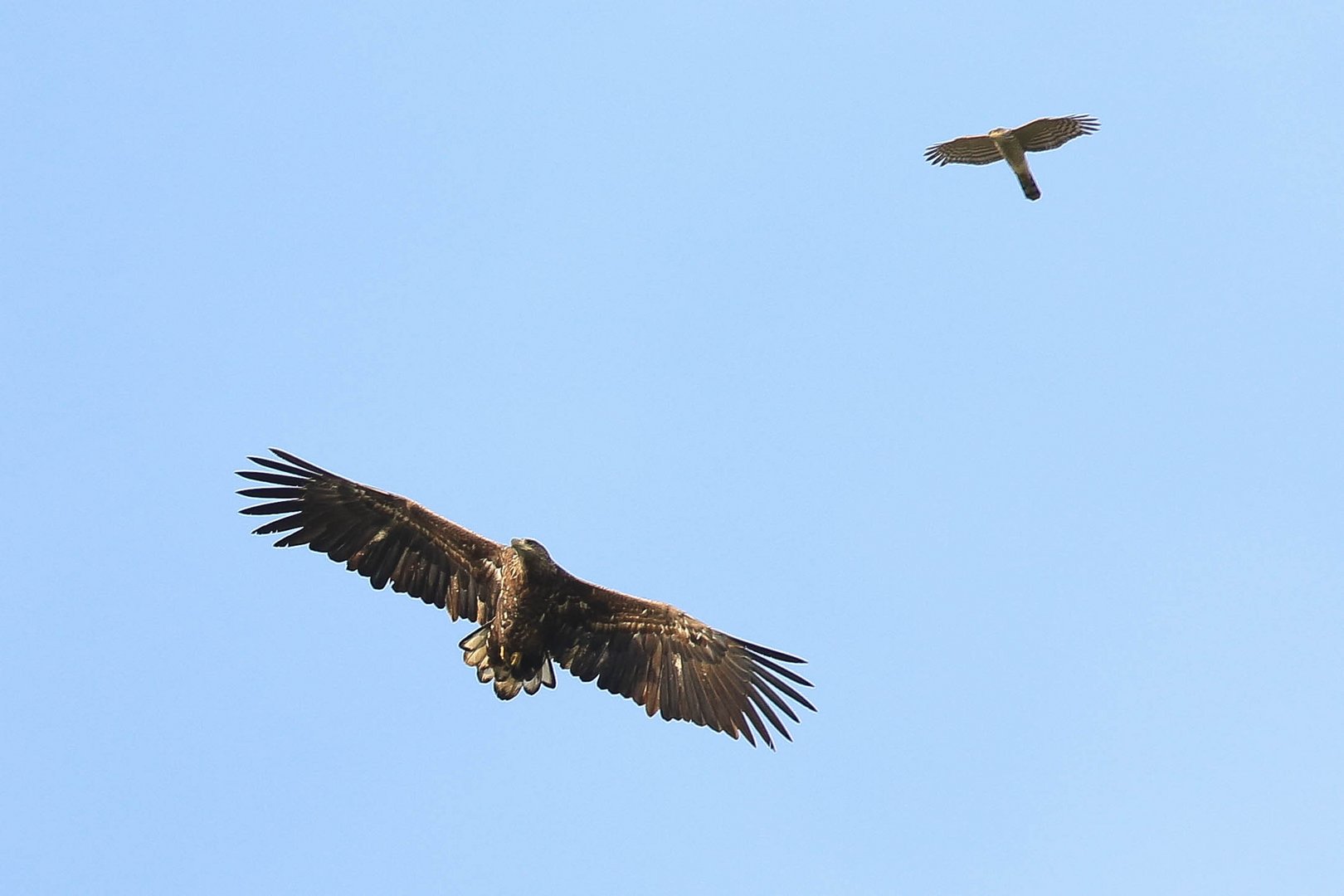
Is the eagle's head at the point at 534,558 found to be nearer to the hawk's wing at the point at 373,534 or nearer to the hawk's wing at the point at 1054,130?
the hawk's wing at the point at 373,534

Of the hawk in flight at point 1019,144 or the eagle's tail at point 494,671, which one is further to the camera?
the hawk in flight at point 1019,144

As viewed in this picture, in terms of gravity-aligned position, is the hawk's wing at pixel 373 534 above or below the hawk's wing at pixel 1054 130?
below

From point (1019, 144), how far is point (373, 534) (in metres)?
12.1

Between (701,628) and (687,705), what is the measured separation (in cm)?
84

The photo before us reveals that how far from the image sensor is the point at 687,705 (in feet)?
59.4

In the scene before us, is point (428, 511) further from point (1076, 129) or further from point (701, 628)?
point (1076, 129)

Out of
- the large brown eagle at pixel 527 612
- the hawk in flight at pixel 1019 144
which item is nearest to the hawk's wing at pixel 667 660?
the large brown eagle at pixel 527 612

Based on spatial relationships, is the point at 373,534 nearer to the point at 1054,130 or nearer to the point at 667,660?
the point at 667,660

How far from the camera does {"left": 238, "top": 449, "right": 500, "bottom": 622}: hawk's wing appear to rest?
60.5 ft

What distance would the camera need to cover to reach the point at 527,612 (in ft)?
58.3

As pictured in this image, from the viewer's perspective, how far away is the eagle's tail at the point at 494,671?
17906 mm

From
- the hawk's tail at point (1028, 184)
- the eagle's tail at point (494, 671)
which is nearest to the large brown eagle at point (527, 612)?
the eagle's tail at point (494, 671)

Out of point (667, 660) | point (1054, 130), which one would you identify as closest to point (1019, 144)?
point (1054, 130)

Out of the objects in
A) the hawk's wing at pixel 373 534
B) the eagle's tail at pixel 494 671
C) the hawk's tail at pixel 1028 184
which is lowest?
the eagle's tail at pixel 494 671
